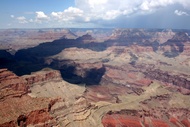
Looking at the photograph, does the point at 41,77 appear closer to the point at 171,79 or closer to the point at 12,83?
the point at 12,83

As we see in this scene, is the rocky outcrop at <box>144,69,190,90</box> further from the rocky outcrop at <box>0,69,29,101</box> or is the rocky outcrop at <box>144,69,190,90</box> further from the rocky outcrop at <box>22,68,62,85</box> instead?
the rocky outcrop at <box>0,69,29,101</box>

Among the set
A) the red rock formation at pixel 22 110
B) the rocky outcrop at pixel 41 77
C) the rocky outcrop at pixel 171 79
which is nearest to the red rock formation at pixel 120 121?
the red rock formation at pixel 22 110

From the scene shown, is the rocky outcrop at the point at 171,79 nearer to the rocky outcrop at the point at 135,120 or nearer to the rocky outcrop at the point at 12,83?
the rocky outcrop at the point at 135,120

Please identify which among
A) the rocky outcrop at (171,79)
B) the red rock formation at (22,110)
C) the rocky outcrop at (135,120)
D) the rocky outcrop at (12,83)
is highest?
the red rock formation at (22,110)

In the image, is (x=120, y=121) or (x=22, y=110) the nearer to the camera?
(x=22, y=110)

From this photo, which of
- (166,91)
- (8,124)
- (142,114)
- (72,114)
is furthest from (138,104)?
(8,124)

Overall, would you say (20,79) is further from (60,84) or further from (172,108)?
(172,108)

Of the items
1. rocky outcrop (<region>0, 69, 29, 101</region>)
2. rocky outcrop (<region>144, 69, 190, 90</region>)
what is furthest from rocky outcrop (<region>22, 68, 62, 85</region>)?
rocky outcrop (<region>144, 69, 190, 90</region>)

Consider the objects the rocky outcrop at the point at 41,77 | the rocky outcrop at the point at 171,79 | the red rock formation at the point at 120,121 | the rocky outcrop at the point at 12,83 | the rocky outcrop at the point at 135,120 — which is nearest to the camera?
the red rock formation at the point at 120,121

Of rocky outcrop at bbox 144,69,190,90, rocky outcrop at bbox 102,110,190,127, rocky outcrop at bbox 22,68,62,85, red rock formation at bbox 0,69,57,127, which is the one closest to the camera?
red rock formation at bbox 0,69,57,127

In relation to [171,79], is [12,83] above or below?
above

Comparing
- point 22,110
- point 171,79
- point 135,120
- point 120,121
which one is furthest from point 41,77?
point 171,79
